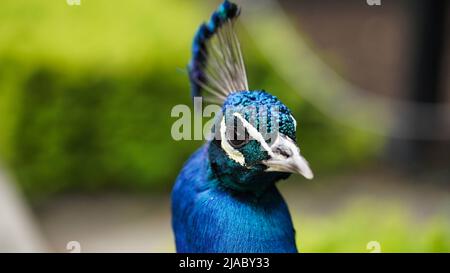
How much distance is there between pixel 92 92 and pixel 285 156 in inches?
84.8

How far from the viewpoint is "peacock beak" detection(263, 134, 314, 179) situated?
1.33m

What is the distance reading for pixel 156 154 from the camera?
3518 millimetres

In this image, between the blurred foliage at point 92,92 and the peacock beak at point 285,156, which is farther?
the blurred foliage at point 92,92

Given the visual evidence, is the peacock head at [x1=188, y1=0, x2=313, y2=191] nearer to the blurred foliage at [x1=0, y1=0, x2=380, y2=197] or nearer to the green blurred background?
the green blurred background

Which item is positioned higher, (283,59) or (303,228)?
(283,59)

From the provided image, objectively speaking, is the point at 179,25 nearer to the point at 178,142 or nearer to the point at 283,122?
the point at 178,142

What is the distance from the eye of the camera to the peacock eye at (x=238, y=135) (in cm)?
140

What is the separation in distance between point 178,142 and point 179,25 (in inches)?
23.5

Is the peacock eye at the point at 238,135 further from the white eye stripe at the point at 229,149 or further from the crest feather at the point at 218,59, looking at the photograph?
the crest feather at the point at 218,59

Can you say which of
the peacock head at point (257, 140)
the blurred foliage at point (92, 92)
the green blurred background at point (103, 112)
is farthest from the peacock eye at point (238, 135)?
the blurred foliage at point (92, 92)

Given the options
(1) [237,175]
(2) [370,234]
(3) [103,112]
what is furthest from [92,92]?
(1) [237,175]

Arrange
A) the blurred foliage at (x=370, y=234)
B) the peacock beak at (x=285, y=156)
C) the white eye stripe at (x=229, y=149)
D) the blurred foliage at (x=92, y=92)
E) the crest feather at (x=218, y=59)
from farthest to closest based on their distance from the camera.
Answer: the blurred foliage at (x=92, y=92)
the blurred foliage at (x=370, y=234)
the crest feather at (x=218, y=59)
the white eye stripe at (x=229, y=149)
the peacock beak at (x=285, y=156)

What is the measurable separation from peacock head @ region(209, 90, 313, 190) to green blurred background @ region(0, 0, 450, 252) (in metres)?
1.62
